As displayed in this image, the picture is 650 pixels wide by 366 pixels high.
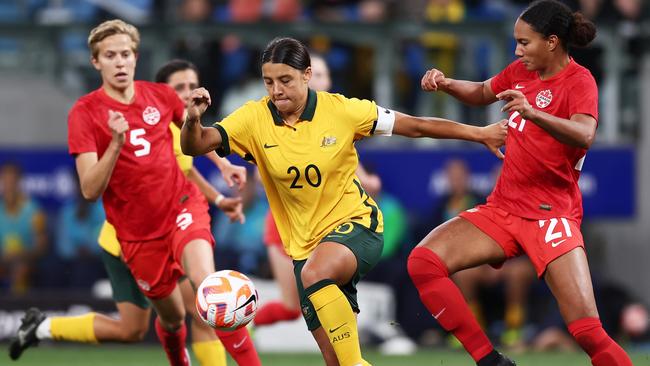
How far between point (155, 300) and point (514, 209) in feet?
8.06

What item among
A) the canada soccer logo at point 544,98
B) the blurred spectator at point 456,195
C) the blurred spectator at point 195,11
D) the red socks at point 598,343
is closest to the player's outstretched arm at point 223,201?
the canada soccer logo at point 544,98

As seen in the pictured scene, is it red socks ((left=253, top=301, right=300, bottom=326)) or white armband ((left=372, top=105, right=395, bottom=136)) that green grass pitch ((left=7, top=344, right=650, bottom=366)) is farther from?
white armband ((left=372, top=105, right=395, bottom=136))

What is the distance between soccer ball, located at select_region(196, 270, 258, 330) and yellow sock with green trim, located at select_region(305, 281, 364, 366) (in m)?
0.49

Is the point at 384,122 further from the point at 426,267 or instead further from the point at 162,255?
the point at 162,255

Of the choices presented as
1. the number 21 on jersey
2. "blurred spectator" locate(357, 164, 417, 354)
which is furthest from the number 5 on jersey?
"blurred spectator" locate(357, 164, 417, 354)

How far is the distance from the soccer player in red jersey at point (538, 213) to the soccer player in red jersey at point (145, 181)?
4.53 feet

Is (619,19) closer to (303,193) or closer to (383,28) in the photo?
(383,28)

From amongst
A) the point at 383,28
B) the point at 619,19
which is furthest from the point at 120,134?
the point at 619,19

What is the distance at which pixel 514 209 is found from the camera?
7.32 meters

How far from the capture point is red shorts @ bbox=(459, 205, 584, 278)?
7.12 m

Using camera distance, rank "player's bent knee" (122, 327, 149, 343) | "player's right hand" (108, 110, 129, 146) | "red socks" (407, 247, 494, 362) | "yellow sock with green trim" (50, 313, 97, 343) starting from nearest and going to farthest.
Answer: "red socks" (407, 247, 494, 362) < "player's right hand" (108, 110, 129, 146) < "player's bent knee" (122, 327, 149, 343) < "yellow sock with green trim" (50, 313, 97, 343)

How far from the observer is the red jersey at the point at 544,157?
7.11m

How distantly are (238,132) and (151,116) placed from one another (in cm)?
124

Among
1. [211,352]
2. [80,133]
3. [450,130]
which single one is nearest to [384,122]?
[450,130]
